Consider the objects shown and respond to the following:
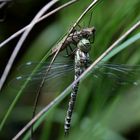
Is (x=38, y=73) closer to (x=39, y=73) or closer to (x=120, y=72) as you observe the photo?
(x=39, y=73)

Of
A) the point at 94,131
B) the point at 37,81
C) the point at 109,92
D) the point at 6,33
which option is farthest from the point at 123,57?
the point at 6,33

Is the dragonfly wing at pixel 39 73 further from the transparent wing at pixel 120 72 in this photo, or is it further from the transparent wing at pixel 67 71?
the transparent wing at pixel 120 72

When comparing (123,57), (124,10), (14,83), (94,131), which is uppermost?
(124,10)

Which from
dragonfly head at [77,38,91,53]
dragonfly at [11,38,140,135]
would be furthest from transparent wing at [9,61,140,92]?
Result: dragonfly head at [77,38,91,53]

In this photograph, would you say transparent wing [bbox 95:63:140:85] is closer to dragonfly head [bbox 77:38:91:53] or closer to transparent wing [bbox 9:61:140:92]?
transparent wing [bbox 9:61:140:92]

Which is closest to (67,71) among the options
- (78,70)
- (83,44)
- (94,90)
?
(78,70)

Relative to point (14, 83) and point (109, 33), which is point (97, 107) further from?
point (14, 83)
